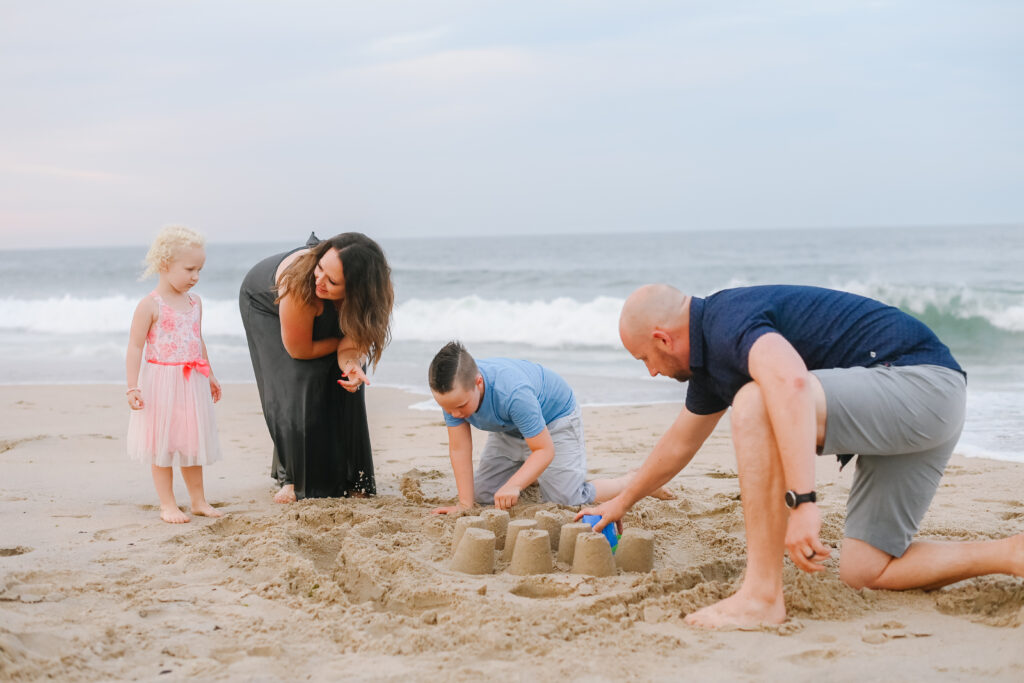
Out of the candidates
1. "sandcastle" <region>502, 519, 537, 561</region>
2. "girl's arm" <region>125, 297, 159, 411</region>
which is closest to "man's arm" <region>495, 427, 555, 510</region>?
"sandcastle" <region>502, 519, 537, 561</region>

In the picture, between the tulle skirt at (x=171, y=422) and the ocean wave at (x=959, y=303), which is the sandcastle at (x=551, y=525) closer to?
the tulle skirt at (x=171, y=422)

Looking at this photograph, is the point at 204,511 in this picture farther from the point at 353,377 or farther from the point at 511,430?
the point at 511,430

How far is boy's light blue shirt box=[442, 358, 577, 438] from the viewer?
4.19 metres

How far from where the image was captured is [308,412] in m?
4.62

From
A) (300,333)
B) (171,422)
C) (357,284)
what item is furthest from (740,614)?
(171,422)

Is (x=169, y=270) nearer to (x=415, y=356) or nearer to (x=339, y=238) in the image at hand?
(x=339, y=238)

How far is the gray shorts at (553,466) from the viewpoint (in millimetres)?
4445

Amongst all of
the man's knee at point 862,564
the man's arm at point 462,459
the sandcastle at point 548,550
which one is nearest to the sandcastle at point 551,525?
the sandcastle at point 548,550

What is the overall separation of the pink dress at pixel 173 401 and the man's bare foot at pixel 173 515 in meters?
0.21

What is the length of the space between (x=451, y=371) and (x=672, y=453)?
44.3 inches

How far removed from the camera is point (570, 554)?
352 centimetres

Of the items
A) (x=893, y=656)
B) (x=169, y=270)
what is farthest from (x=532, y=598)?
(x=169, y=270)

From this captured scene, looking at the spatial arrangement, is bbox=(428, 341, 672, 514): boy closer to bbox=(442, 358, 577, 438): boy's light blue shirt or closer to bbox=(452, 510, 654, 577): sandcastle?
bbox=(442, 358, 577, 438): boy's light blue shirt

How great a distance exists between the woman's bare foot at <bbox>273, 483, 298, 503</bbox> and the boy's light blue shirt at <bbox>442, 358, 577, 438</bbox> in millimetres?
958
